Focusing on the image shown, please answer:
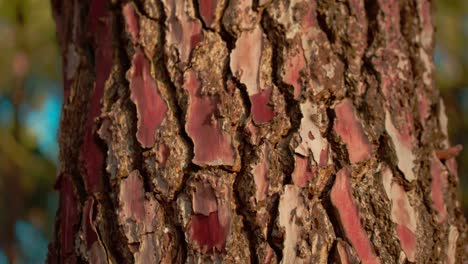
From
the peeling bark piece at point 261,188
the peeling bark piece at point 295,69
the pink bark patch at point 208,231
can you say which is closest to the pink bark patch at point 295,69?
the peeling bark piece at point 295,69

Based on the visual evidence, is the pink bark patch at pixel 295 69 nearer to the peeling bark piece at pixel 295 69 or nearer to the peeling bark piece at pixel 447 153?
the peeling bark piece at pixel 295 69

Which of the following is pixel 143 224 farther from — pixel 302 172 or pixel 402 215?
pixel 402 215

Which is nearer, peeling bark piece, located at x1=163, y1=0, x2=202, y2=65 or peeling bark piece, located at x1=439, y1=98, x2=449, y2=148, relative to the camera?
peeling bark piece, located at x1=163, y1=0, x2=202, y2=65

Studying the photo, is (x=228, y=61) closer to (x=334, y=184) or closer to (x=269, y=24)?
(x=269, y=24)

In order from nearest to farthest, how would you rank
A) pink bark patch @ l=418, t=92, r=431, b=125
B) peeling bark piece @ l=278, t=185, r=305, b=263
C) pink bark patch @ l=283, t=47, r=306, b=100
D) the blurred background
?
peeling bark piece @ l=278, t=185, r=305, b=263
pink bark patch @ l=283, t=47, r=306, b=100
pink bark patch @ l=418, t=92, r=431, b=125
the blurred background

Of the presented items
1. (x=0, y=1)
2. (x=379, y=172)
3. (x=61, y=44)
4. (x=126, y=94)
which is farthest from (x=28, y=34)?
(x=379, y=172)

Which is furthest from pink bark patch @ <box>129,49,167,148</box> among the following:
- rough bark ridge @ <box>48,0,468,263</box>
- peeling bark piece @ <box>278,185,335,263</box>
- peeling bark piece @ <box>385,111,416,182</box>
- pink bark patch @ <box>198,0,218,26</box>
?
peeling bark piece @ <box>385,111,416,182</box>

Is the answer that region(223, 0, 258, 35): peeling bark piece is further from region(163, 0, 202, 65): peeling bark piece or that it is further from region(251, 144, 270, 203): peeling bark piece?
region(251, 144, 270, 203): peeling bark piece
